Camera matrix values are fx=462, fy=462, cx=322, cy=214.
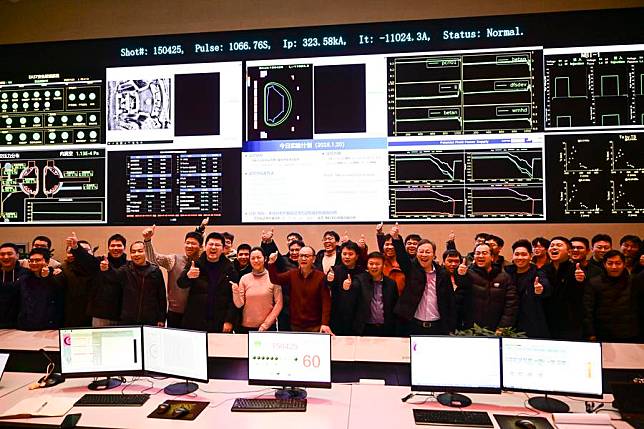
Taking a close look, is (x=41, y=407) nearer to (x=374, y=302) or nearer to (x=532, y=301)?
(x=374, y=302)

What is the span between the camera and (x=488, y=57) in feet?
14.4

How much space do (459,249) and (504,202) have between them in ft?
1.99

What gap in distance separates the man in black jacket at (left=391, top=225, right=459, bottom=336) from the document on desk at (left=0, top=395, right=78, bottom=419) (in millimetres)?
2271

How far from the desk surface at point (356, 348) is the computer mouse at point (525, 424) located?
73cm

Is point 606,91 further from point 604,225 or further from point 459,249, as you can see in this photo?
point 459,249

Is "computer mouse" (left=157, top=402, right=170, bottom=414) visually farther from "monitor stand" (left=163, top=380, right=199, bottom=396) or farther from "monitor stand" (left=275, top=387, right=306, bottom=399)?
"monitor stand" (left=275, top=387, right=306, bottom=399)

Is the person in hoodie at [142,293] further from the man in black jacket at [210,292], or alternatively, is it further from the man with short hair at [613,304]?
the man with short hair at [613,304]

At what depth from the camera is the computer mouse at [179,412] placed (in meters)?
2.27

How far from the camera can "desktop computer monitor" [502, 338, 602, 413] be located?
2277 millimetres

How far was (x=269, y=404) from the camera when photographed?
2.39m

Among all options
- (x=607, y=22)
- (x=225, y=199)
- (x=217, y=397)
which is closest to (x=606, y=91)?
(x=607, y=22)

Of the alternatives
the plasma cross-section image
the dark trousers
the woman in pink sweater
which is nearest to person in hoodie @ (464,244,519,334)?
the woman in pink sweater

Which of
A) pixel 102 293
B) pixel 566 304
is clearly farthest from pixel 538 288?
pixel 102 293

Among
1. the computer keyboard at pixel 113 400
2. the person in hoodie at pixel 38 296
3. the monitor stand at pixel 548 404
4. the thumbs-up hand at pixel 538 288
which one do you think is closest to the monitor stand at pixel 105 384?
the computer keyboard at pixel 113 400
